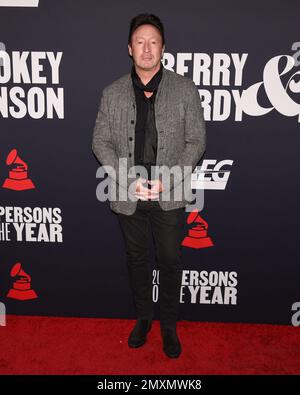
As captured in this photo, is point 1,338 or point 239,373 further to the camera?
point 1,338

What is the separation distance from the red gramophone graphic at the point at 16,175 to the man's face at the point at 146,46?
3.29 feet

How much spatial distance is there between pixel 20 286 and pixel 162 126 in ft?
4.86

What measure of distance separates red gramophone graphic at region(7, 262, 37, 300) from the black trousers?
74 cm

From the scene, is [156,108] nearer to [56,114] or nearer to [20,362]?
[56,114]

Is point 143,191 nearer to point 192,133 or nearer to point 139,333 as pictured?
point 192,133

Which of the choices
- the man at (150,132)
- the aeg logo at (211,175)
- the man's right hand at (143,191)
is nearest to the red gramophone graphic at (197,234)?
the aeg logo at (211,175)

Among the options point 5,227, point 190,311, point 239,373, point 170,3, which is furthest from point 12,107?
point 239,373

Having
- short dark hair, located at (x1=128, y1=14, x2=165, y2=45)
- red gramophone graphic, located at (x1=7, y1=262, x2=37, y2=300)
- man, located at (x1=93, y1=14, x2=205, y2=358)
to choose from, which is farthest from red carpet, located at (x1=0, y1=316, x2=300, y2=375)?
short dark hair, located at (x1=128, y1=14, x2=165, y2=45)

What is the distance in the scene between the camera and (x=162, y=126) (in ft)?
8.07

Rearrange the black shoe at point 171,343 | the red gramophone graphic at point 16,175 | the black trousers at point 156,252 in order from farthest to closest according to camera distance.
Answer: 1. the red gramophone graphic at point 16,175
2. the black shoe at point 171,343
3. the black trousers at point 156,252

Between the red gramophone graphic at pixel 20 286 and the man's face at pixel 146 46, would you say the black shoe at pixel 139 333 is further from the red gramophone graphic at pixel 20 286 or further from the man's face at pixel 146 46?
the man's face at pixel 146 46

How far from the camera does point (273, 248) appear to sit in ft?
9.71

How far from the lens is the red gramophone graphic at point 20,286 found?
310 centimetres

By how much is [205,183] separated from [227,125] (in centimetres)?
37
